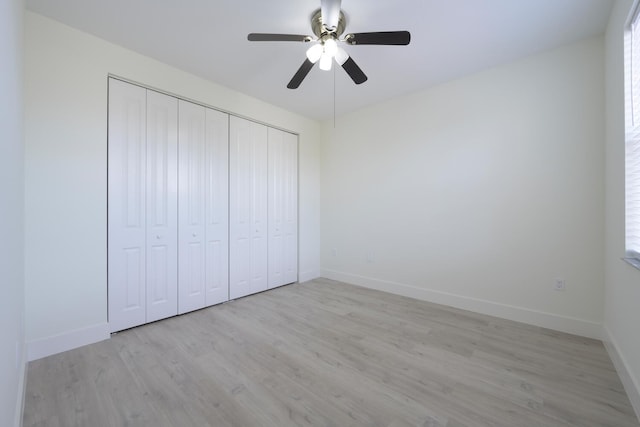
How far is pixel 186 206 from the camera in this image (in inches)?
110

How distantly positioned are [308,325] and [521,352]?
70.1 inches

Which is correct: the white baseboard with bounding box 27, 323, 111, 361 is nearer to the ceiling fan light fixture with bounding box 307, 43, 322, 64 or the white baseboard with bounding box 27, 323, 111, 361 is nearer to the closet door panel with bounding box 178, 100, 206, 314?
the closet door panel with bounding box 178, 100, 206, 314

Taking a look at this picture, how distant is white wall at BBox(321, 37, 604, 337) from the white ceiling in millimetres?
367

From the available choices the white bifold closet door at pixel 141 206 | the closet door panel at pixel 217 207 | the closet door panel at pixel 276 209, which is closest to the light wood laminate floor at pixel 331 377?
the white bifold closet door at pixel 141 206

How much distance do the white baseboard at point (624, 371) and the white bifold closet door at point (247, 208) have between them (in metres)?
3.33

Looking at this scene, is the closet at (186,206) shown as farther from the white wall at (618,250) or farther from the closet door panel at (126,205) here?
the white wall at (618,250)

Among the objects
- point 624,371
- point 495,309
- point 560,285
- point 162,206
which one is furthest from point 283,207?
point 624,371

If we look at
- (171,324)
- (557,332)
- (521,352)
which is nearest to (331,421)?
(521,352)

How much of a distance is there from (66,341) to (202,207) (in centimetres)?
156

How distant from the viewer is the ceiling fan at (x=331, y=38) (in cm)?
165

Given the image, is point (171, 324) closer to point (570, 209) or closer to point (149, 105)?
point (149, 105)

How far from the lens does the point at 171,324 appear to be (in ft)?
8.30

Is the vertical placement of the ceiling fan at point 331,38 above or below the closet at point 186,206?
above

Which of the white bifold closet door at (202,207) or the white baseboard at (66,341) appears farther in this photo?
the white bifold closet door at (202,207)
